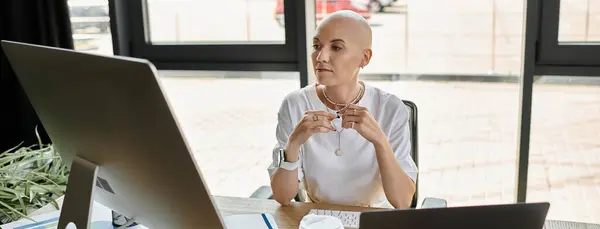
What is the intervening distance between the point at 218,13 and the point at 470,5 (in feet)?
3.75

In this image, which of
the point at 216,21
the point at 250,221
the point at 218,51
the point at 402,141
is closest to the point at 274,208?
the point at 250,221

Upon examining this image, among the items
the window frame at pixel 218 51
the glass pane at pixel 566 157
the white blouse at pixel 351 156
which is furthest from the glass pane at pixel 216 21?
the glass pane at pixel 566 157

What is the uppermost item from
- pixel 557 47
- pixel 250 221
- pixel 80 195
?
pixel 557 47

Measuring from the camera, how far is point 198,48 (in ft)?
9.03

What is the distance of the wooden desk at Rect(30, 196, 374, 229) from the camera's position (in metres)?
1.54

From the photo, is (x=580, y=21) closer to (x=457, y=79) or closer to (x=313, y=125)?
(x=457, y=79)

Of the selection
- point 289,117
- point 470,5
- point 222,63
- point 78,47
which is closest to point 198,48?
point 222,63

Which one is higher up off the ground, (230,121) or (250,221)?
(250,221)

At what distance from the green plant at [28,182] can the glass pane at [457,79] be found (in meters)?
1.30

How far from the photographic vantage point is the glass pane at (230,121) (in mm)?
2842

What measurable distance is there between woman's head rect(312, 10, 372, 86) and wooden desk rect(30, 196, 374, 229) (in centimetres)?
37

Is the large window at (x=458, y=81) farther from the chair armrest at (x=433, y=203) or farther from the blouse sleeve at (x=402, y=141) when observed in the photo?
the chair armrest at (x=433, y=203)

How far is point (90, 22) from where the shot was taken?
2875mm

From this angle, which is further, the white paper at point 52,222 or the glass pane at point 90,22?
the glass pane at point 90,22
